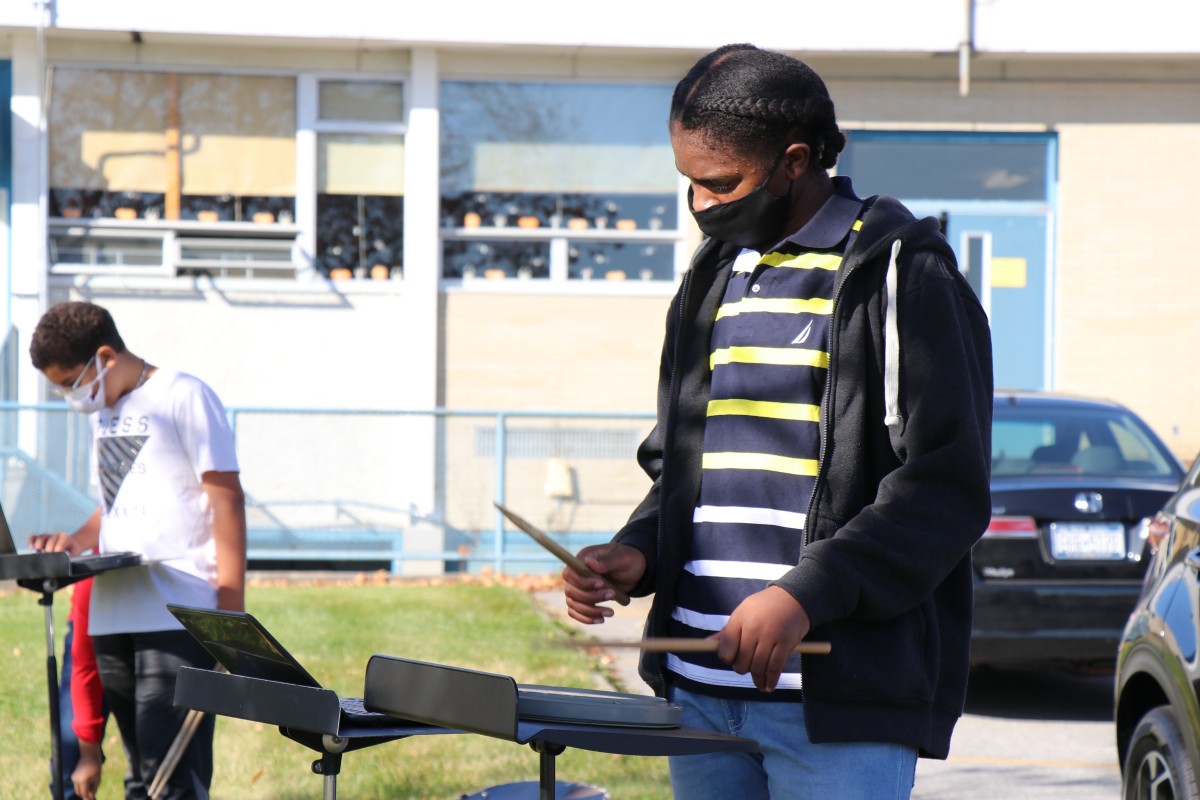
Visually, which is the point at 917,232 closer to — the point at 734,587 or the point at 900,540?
the point at 900,540

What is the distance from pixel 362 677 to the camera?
25.0ft

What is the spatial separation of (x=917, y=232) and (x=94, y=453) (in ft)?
10.8

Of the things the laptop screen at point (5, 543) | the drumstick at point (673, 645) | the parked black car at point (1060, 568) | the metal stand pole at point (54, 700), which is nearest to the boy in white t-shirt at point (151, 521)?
the metal stand pole at point (54, 700)

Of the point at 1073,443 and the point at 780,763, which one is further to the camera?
the point at 1073,443

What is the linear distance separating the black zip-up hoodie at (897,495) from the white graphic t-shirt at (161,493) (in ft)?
9.15

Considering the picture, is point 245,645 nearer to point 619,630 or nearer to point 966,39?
point 619,630

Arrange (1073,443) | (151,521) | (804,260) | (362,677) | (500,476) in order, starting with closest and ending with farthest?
(804,260), (151,521), (362,677), (1073,443), (500,476)

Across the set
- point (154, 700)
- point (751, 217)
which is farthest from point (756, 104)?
point (154, 700)

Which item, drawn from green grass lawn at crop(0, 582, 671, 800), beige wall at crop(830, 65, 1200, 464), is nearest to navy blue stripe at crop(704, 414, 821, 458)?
green grass lawn at crop(0, 582, 671, 800)

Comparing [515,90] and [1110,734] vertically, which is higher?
[515,90]

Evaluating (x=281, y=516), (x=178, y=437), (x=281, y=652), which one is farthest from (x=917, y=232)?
(x=281, y=516)

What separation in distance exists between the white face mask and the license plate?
4713 mm

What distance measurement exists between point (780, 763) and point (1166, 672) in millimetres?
2263

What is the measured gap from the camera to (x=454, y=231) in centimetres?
1368
